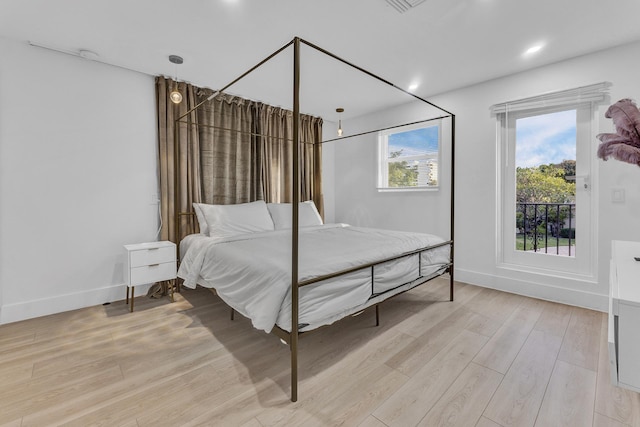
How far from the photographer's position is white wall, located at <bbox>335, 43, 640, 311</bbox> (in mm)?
2506

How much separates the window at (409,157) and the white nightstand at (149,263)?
2.97m

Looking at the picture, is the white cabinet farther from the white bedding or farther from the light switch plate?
the light switch plate

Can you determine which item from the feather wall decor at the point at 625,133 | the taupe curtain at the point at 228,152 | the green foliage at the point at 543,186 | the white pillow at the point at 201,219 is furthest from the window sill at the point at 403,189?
the white pillow at the point at 201,219

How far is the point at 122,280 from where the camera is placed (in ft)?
9.62

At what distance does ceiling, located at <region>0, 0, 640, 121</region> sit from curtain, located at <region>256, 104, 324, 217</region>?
0.93m

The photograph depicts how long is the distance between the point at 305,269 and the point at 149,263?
1.82 meters

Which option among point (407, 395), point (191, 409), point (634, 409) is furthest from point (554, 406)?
point (191, 409)

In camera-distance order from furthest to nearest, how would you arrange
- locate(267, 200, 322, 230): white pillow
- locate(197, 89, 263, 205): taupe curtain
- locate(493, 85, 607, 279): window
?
locate(267, 200, 322, 230): white pillow
locate(197, 89, 263, 205): taupe curtain
locate(493, 85, 607, 279): window

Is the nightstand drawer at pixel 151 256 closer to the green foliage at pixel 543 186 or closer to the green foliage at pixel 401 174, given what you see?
the green foliage at pixel 401 174

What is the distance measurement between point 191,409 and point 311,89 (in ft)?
10.6

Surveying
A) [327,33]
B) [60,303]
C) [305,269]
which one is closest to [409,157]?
[327,33]

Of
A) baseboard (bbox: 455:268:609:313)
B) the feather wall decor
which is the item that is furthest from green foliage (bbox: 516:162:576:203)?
the feather wall decor

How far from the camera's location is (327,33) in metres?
2.30

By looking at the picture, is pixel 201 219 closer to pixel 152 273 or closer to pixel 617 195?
pixel 152 273
